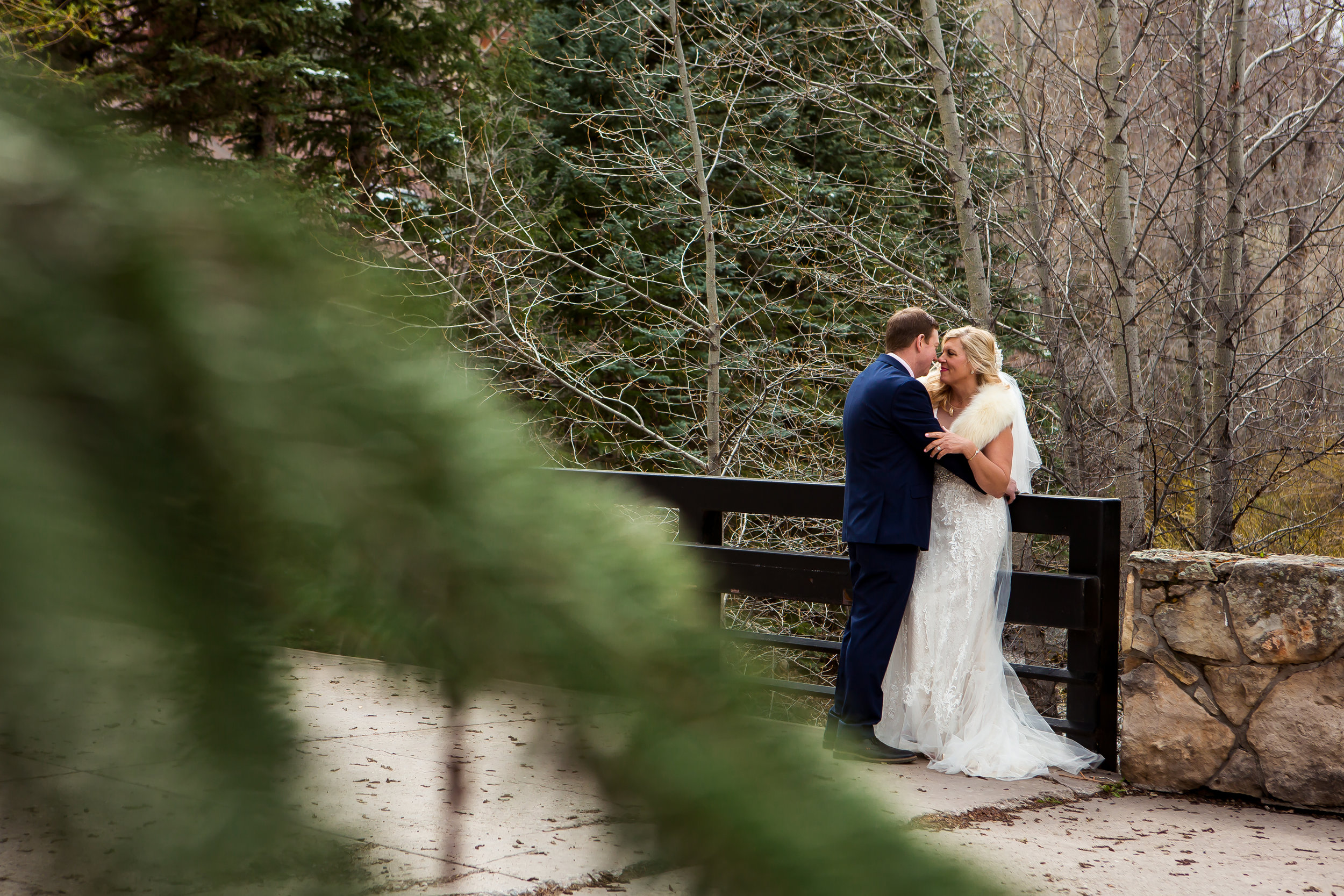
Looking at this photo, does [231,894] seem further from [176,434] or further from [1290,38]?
[1290,38]

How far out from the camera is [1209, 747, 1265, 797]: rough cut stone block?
15.5 ft

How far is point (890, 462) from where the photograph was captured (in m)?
5.43

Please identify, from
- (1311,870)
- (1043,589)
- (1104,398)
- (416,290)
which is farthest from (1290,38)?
(416,290)

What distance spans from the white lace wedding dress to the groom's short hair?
1.72ft

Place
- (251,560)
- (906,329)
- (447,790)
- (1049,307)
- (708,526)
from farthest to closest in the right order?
(1049,307), (708,526), (906,329), (447,790), (251,560)

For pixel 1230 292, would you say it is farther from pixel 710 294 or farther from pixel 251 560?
pixel 251 560

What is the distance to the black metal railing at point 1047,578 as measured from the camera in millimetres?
5473

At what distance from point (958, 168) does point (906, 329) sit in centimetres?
572

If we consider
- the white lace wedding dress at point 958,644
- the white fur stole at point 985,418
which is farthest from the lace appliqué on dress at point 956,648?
the white fur stole at point 985,418

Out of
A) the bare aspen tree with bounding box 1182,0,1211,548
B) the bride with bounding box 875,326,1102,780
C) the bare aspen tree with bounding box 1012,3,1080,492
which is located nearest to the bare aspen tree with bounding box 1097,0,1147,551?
the bare aspen tree with bounding box 1182,0,1211,548

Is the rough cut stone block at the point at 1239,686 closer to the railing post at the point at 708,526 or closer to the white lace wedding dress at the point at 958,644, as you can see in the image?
the white lace wedding dress at the point at 958,644

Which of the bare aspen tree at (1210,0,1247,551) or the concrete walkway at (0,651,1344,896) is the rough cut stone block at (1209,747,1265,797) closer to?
the concrete walkway at (0,651,1344,896)

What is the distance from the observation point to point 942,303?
450 inches

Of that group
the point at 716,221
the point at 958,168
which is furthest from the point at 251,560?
the point at 716,221
